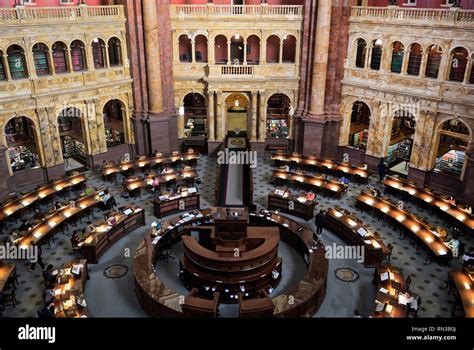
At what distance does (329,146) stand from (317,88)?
4145 mm

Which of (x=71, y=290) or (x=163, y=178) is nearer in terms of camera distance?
(x=71, y=290)

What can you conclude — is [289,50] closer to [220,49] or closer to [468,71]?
[220,49]

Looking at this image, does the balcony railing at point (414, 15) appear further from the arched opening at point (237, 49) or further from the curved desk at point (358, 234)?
the curved desk at point (358, 234)

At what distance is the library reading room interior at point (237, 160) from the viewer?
55.9 ft

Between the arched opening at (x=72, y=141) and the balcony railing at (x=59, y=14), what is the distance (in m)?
7.10

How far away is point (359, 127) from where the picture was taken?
31922 mm

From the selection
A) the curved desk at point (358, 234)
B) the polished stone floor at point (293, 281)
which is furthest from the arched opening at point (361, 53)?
the curved desk at point (358, 234)

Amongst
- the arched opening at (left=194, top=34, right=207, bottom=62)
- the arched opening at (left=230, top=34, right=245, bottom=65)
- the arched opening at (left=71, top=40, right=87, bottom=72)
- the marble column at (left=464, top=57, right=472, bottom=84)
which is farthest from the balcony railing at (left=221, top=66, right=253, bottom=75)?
the marble column at (left=464, top=57, right=472, bottom=84)

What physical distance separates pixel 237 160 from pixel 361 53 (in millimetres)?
11352

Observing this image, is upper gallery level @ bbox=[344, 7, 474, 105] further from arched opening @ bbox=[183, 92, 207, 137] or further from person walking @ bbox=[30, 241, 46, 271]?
person walking @ bbox=[30, 241, 46, 271]

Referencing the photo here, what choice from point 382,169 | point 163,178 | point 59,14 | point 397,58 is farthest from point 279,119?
point 59,14

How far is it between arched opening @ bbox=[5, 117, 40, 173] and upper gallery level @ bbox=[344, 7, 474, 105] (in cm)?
2092

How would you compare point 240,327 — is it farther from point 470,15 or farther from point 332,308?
point 470,15

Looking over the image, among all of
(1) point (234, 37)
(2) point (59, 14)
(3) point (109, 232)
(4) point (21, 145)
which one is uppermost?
(2) point (59, 14)
